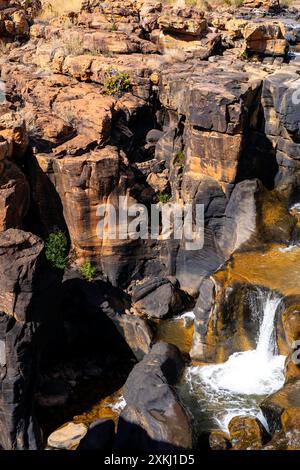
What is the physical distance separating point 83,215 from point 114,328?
3.52 m

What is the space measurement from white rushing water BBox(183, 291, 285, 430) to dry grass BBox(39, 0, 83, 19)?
18.5 m

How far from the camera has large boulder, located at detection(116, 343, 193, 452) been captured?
10.2 metres

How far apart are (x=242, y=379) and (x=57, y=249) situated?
6749 mm

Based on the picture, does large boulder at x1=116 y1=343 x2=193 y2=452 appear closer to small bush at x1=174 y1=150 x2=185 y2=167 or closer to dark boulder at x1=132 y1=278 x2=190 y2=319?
dark boulder at x1=132 y1=278 x2=190 y2=319

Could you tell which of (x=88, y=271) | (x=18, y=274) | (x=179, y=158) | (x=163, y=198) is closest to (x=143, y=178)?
(x=163, y=198)

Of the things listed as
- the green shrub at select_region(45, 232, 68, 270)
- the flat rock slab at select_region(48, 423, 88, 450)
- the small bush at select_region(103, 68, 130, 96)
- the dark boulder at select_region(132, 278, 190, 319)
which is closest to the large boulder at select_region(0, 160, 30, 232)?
the green shrub at select_region(45, 232, 68, 270)

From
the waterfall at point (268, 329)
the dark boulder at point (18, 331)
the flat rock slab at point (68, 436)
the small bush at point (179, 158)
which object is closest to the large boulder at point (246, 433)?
the waterfall at point (268, 329)

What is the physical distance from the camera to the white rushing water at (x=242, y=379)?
11719mm

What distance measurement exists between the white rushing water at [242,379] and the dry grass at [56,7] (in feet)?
60.9

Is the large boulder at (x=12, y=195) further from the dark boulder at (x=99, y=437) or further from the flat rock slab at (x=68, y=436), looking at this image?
the dark boulder at (x=99, y=437)

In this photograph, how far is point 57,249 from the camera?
1554 centimetres

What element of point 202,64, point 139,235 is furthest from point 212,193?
point 202,64

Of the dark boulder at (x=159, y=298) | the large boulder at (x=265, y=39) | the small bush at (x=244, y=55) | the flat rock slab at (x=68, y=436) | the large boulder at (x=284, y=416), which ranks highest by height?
the large boulder at (x=265, y=39)

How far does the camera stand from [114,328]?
558 inches
